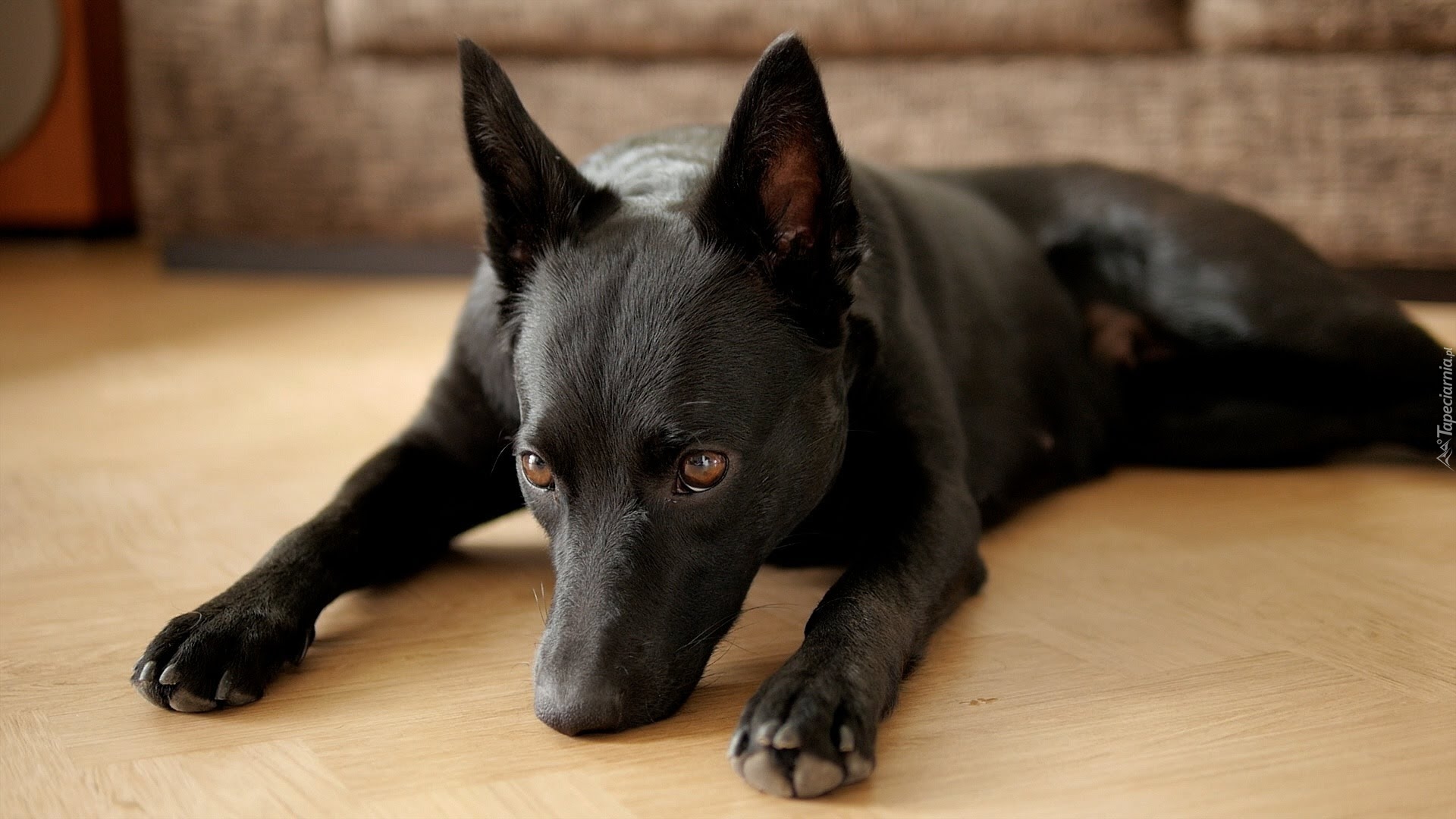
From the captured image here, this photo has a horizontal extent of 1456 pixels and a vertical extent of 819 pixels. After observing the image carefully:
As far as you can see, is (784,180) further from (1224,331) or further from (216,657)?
(1224,331)

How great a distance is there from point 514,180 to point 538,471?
0.39 metres

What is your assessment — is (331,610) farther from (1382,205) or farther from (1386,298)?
(1382,205)

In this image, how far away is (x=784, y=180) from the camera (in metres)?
1.63

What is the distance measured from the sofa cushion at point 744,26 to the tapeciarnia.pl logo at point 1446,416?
5.59 ft

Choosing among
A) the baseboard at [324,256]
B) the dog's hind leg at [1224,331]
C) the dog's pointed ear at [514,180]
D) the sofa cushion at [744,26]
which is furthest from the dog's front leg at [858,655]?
the baseboard at [324,256]

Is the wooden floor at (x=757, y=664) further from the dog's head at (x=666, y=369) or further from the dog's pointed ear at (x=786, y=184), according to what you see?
the dog's pointed ear at (x=786, y=184)

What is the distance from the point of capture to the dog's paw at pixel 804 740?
1308 millimetres

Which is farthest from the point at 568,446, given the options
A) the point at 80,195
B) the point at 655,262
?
the point at 80,195

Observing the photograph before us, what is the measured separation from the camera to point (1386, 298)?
8.93 feet

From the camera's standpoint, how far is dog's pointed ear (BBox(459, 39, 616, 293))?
1655mm

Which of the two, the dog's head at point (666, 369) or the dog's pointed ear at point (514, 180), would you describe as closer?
the dog's head at point (666, 369)

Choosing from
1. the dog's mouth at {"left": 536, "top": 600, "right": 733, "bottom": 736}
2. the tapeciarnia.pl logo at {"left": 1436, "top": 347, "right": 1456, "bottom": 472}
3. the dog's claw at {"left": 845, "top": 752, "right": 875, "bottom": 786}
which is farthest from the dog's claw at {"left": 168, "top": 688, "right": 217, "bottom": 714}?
the tapeciarnia.pl logo at {"left": 1436, "top": 347, "right": 1456, "bottom": 472}

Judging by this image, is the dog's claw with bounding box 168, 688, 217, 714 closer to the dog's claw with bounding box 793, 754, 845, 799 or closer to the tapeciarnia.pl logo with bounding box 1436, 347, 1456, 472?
the dog's claw with bounding box 793, 754, 845, 799

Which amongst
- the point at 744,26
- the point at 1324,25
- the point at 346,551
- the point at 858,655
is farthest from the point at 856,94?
the point at 858,655
